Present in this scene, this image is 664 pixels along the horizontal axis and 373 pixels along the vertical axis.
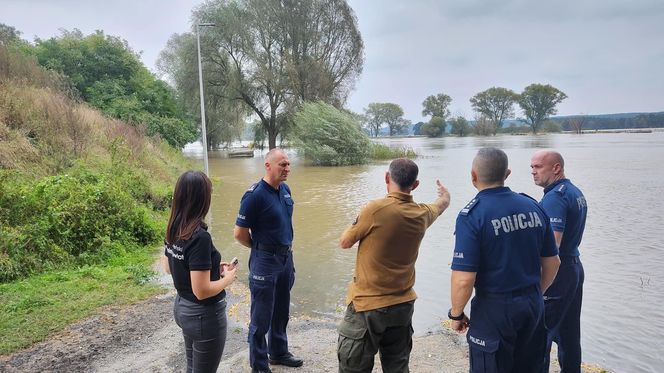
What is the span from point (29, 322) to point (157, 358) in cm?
194

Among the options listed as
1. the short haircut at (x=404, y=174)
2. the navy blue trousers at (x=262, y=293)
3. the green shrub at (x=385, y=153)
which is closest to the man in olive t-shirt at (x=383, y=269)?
the short haircut at (x=404, y=174)

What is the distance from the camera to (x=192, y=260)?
107 inches

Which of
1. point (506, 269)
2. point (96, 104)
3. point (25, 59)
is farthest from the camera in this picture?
point (96, 104)

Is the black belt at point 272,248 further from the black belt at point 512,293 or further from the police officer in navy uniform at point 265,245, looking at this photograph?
the black belt at point 512,293

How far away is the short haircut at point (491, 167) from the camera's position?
2773mm

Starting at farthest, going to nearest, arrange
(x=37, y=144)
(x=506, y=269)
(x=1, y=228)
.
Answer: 1. (x=37, y=144)
2. (x=1, y=228)
3. (x=506, y=269)

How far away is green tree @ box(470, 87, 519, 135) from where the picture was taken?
116062 mm

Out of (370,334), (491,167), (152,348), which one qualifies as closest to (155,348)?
(152,348)

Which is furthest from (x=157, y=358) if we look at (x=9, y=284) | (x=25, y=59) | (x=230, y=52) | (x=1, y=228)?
(x=230, y=52)

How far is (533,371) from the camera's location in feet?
9.15

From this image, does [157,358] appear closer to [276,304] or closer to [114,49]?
[276,304]

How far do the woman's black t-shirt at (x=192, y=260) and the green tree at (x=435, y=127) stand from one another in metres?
120

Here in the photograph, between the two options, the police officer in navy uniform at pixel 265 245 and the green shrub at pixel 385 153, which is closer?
the police officer in navy uniform at pixel 265 245

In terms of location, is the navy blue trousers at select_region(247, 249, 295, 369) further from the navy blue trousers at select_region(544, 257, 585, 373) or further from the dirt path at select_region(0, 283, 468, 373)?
the navy blue trousers at select_region(544, 257, 585, 373)
